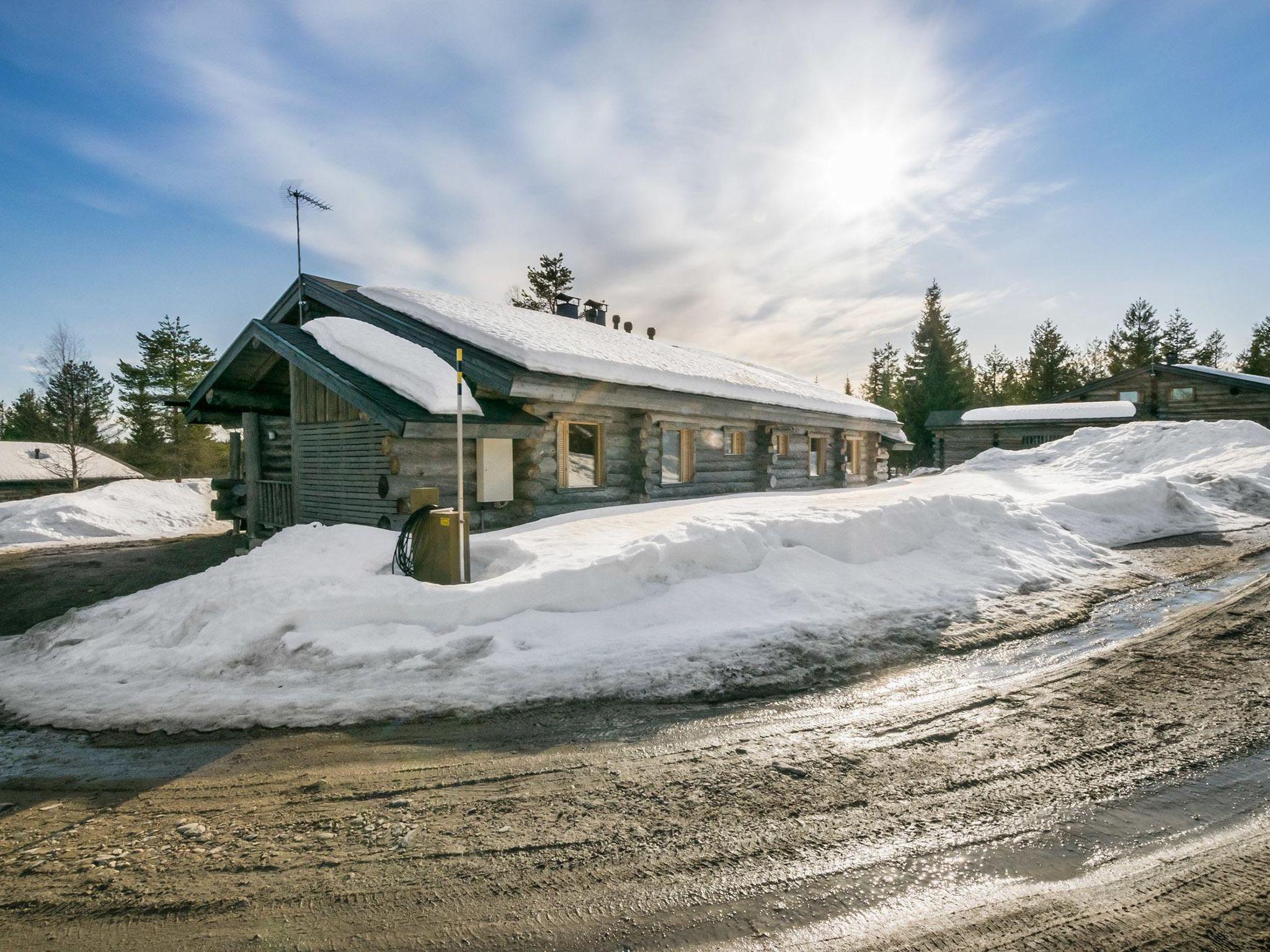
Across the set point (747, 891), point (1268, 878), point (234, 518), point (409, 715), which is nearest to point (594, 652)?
point (409, 715)

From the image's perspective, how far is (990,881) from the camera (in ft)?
7.03

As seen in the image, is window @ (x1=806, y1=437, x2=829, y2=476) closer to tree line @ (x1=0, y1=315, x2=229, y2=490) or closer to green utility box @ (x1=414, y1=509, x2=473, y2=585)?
green utility box @ (x1=414, y1=509, x2=473, y2=585)

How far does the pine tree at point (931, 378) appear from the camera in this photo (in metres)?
37.7

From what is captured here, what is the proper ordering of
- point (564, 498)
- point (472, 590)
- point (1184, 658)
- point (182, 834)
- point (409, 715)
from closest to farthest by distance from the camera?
point (182, 834)
point (409, 715)
point (1184, 658)
point (472, 590)
point (564, 498)

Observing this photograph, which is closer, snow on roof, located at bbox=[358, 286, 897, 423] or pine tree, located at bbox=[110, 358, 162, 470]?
snow on roof, located at bbox=[358, 286, 897, 423]

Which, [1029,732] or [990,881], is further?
[1029,732]

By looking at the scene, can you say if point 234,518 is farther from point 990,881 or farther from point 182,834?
point 990,881

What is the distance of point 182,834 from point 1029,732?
408 centimetres

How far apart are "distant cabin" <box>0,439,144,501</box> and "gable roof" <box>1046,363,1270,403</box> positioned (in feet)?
161

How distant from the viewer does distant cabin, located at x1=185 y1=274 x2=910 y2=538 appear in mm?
9547

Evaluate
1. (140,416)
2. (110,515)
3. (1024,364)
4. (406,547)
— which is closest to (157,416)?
(140,416)

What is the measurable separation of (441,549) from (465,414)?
12.0 feet

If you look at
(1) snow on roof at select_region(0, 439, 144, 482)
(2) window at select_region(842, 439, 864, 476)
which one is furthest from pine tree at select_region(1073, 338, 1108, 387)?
(1) snow on roof at select_region(0, 439, 144, 482)

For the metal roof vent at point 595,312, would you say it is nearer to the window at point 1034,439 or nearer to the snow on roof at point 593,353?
the snow on roof at point 593,353
